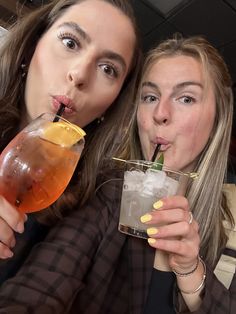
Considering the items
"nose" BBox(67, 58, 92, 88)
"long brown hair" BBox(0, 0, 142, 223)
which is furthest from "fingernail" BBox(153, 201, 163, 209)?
"nose" BBox(67, 58, 92, 88)

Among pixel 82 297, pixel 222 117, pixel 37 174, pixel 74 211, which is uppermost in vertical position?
pixel 222 117

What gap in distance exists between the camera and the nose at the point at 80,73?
1125 mm

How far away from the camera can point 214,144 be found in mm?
1598

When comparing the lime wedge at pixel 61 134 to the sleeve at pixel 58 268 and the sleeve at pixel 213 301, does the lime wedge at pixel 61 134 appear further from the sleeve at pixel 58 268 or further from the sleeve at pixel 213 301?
the sleeve at pixel 213 301

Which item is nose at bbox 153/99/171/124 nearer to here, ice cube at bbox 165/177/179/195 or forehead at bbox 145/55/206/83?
forehead at bbox 145/55/206/83

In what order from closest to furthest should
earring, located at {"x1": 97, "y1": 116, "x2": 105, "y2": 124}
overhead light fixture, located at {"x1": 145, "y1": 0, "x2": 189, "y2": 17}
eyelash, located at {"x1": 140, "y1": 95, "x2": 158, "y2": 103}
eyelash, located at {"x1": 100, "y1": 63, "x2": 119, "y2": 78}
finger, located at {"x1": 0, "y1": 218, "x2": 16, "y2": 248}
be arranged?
finger, located at {"x1": 0, "y1": 218, "x2": 16, "y2": 248} < eyelash, located at {"x1": 100, "y1": 63, "x2": 119, "y2": 78} < earring, located at {"x1": 97, "y1": 116, "x2": 105, "y2": 124} < eyelash, located at {"x1": 140, "y1": 95, "x2": 158, "y2": 103} < overhead light fixture, located at {"x1": 145, "y1": 0, "x2": 189, "y2": 17}

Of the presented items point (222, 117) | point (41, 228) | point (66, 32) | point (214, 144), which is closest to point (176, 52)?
point (222, 117)

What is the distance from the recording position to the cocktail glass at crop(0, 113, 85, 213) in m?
0.74

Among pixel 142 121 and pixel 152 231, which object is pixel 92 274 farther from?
pixel 142 121

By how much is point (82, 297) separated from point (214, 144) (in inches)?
36.6

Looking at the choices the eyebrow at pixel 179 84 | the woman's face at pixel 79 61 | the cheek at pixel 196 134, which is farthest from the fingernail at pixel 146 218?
the eyebrow at pixel 179 84

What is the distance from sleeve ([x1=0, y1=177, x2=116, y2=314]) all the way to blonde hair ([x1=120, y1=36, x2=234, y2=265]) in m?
0.48

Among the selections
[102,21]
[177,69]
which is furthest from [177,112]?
[102,21]

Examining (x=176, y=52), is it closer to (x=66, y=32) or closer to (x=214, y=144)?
(x=214, y=144)
